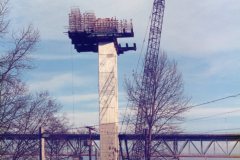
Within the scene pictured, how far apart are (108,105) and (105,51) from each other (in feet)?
23.2

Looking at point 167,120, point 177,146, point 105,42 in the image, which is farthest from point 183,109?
point 177,146

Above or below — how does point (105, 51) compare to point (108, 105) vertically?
above

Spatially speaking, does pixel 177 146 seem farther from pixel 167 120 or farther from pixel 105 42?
pixel 167 120

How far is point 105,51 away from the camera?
57.0m

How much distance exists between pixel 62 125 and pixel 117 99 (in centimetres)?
1072

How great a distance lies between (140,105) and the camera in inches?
1842

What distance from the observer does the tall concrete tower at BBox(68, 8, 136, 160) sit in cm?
5359

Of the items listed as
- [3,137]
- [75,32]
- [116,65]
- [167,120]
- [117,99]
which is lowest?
[3,137]

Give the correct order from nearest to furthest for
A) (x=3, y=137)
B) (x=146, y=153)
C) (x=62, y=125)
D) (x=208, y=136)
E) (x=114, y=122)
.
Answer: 1. (x=3, y=137)
2. (x=146, y=153)
3. (x=114, y=122)
4. (x=62, y=125)
5. (x=208, y=136)

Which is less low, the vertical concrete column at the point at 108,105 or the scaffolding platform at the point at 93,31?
the scaffolding platform at the point at 93,31

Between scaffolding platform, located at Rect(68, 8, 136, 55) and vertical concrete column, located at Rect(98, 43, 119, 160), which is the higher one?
scaffolding platform, located at Rect(68, 8, 136, 55)

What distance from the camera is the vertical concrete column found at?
5338 cm

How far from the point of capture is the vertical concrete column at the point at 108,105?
53.4m

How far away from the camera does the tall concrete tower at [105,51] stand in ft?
176
